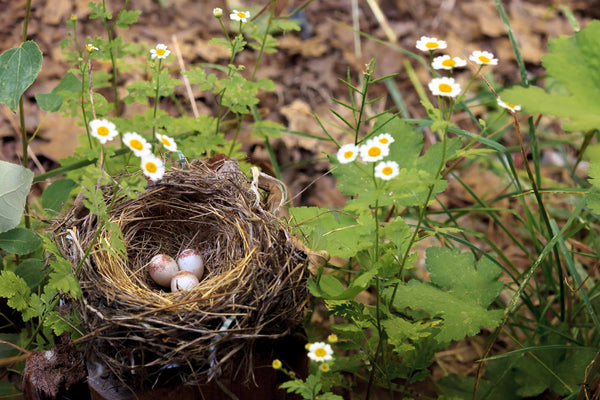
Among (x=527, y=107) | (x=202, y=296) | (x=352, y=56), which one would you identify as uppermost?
(x=527, y=107)

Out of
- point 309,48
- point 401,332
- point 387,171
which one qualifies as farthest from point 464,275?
point 309,48

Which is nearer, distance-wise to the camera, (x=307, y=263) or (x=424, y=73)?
(x=307, y=263)

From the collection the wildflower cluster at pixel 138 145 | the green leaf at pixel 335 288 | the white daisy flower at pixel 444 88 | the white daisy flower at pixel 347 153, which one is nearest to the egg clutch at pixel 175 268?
the green leaf at pixel 335 288

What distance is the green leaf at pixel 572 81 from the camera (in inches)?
41.0

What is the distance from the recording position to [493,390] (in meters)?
1.90

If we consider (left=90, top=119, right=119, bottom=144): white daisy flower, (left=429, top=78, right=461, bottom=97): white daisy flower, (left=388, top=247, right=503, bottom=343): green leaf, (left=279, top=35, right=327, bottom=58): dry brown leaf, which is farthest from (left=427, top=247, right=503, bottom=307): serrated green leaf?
(left=279, top=35, right=327, bottom=58): dry brown leaf

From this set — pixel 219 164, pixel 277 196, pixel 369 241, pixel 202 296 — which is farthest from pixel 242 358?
pixel 219 164

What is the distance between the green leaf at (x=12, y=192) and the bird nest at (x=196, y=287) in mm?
179

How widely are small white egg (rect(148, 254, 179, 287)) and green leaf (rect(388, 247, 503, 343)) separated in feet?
2.41

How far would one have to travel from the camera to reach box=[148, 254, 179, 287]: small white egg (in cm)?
179

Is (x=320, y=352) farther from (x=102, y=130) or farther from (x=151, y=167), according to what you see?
(x=102, y=130)

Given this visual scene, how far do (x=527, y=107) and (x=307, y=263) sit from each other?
72cm

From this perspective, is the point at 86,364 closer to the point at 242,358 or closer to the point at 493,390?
the point at 242,358

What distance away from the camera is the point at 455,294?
1.62 meters
